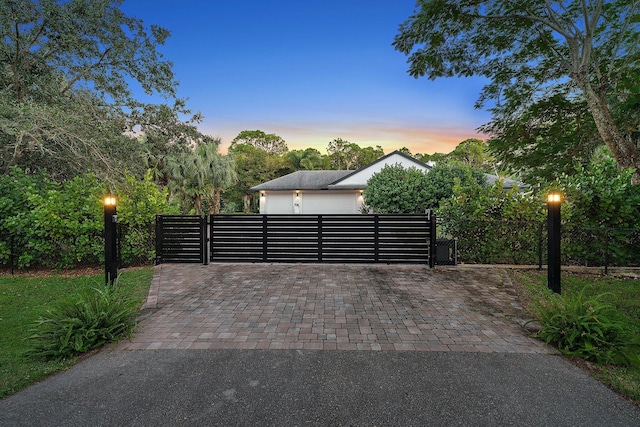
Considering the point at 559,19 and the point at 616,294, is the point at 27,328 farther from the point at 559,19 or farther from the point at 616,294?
the point at 559,19

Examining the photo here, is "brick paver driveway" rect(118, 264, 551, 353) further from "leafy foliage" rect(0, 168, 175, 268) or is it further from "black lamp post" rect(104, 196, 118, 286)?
"leafy foliage" rect(0, 168, 175, 268)

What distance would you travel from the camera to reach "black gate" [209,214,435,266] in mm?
7102

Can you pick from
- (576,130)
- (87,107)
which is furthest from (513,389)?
(87,107)

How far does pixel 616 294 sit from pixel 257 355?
19.5 feet

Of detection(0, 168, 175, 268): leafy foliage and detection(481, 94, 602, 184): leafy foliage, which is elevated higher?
detection(481, 94, 602, 184): leafy foliage

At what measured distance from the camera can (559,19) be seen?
24.9 feet

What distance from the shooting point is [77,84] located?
29.0ft

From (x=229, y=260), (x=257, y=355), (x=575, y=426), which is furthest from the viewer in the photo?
(x=229, y=260)

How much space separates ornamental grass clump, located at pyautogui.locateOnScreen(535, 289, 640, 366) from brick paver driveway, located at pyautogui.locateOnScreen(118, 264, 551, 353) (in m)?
0.23

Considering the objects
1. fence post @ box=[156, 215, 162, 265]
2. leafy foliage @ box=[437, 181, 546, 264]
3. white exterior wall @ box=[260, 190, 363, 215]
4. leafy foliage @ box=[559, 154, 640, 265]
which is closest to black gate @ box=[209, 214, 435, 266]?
leafy foliage @ box=[437, 181, 546, 264]

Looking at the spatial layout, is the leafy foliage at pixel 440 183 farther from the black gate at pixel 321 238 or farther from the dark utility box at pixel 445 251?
the black gate at pixel 321 238

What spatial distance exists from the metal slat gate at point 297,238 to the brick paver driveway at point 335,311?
2.05 feet

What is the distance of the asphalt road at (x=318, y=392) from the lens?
210 cm

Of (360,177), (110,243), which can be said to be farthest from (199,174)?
(110,243)
